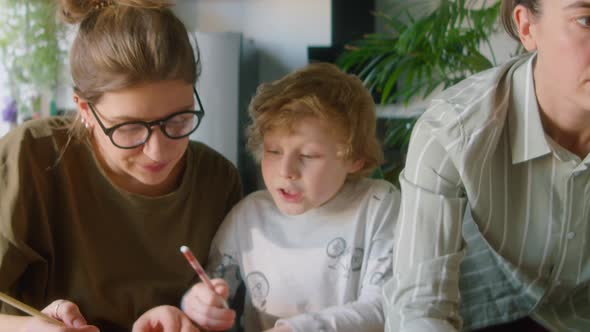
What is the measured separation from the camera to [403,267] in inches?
42.1

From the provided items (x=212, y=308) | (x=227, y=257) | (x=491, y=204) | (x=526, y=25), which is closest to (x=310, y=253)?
(x=227, y=257)

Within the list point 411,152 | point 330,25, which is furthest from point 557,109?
point 330,25

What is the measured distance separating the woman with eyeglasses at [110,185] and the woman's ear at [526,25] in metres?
0.60

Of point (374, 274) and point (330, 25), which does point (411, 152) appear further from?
point (330, 25)

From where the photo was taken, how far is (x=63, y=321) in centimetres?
103

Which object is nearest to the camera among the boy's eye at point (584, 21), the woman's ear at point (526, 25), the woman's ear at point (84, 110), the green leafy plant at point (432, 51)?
the boy's eye at point (584, 21)

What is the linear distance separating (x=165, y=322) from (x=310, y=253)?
1.09ft

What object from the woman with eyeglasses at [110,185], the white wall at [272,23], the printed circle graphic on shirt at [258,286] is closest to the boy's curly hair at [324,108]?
the woman with eyeglasses at [110,185]

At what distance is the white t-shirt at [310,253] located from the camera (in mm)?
1283

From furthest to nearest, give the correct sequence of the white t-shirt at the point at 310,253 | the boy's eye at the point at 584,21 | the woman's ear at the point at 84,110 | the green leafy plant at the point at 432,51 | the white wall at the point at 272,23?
the white wall at the point at 272,23 < the green leafy plant at the point at 432,51 < the white t-shirt at the point at 310,253 < the woman's ear at the point at 84,110 < the boy's eye at the point at 584,21

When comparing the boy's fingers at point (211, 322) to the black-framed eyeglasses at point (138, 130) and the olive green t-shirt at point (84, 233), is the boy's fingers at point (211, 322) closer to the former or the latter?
the olive green t-shirt at point (84, 233)

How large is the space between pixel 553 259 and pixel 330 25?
202 centimetres

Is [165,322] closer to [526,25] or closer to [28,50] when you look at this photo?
[526,25]

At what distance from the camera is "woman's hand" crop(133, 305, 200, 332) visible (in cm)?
112
